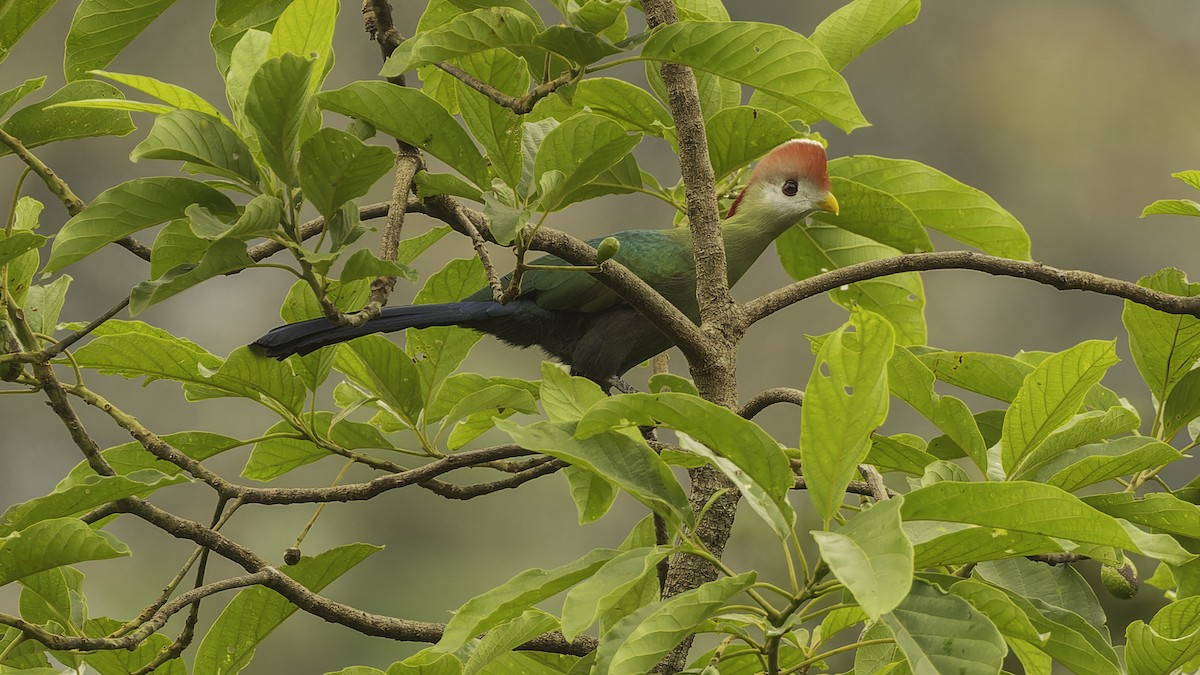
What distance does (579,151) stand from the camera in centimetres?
115

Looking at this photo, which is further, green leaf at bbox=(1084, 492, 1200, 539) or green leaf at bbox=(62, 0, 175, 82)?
green leaf at bbox=(62, 0, 175, 82)

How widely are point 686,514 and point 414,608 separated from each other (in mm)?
6887

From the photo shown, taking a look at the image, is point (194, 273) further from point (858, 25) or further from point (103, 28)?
point (858, 25)

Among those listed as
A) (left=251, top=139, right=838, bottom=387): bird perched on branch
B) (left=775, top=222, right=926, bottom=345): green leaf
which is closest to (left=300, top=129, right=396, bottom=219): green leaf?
(left=775, top=222, right=926, bottom=345): green leaf

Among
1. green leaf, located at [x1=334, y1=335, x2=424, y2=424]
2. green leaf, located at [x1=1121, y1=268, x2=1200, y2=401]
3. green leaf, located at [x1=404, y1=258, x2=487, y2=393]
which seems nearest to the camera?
green leaf, located at [x1=1121, y1=268, x2=1200, y2=401]

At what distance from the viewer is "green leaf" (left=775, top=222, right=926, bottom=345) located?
1890 mm

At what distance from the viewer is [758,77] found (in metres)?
1.24

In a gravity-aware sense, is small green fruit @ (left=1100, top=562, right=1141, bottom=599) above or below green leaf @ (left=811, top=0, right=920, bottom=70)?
below

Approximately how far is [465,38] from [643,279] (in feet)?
4.52

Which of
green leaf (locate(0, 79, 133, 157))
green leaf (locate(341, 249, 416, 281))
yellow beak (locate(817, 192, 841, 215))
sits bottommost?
green leaf (locate(341, 249, 416, 281))

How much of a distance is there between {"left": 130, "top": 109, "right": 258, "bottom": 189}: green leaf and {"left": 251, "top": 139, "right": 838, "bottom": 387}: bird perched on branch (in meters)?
1.19

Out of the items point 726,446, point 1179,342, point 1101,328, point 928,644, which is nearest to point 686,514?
point 726,446

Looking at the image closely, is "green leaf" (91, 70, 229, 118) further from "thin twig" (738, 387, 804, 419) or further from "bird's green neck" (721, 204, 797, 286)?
"bird's green neck" (721, 204, 797, 286)

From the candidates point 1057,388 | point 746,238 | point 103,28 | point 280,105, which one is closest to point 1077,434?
point 1057,388
